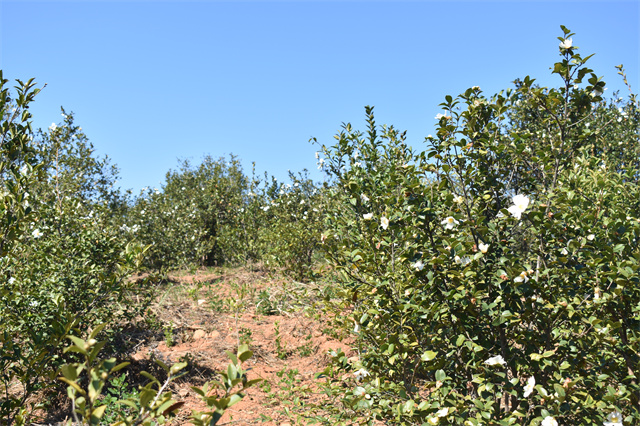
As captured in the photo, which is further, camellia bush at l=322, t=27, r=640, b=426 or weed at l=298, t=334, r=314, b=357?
weed at l=298, t=334, r=314, b=357

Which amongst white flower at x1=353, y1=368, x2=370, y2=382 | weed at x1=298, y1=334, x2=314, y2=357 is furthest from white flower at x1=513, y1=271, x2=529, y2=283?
weed at x1=298, y1=334, x2=314, y2=357

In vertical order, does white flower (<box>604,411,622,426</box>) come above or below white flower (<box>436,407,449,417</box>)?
below

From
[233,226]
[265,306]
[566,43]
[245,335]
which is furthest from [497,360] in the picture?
[233,226]

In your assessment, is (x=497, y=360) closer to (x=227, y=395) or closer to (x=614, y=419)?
(x=614, y=419)

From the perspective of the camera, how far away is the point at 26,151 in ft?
6.81

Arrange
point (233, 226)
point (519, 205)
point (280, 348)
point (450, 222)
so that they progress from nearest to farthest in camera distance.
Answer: point (519, 205)
point (450, 222)
point (280, 348)
point (233, 226)

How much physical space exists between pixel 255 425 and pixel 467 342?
2101 millimetres

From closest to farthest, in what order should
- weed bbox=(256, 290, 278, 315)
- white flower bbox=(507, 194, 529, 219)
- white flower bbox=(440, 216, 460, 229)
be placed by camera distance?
white flower bbox=(507, 194, 529, 219), white flower bbox=(440, 216, 460, 229), weed bbox=(256, 290, 278, 315)

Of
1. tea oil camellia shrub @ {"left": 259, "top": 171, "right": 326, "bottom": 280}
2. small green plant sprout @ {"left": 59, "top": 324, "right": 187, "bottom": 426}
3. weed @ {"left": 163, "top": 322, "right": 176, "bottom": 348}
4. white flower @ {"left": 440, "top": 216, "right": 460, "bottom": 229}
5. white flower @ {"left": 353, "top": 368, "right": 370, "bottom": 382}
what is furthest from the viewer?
tea oil camellia shrub @ {"left": 259, "top": 171, "right": 326, "bottom": 280}

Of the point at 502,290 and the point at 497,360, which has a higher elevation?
the point at 502,290

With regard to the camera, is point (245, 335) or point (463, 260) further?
point (245, 335)

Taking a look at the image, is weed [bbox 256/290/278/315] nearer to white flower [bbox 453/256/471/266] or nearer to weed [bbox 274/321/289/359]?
weed [bbox 274/321/289/359]

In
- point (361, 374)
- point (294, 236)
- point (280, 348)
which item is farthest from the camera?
point (294, 236)

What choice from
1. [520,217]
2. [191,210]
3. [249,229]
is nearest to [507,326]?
[520,217]
